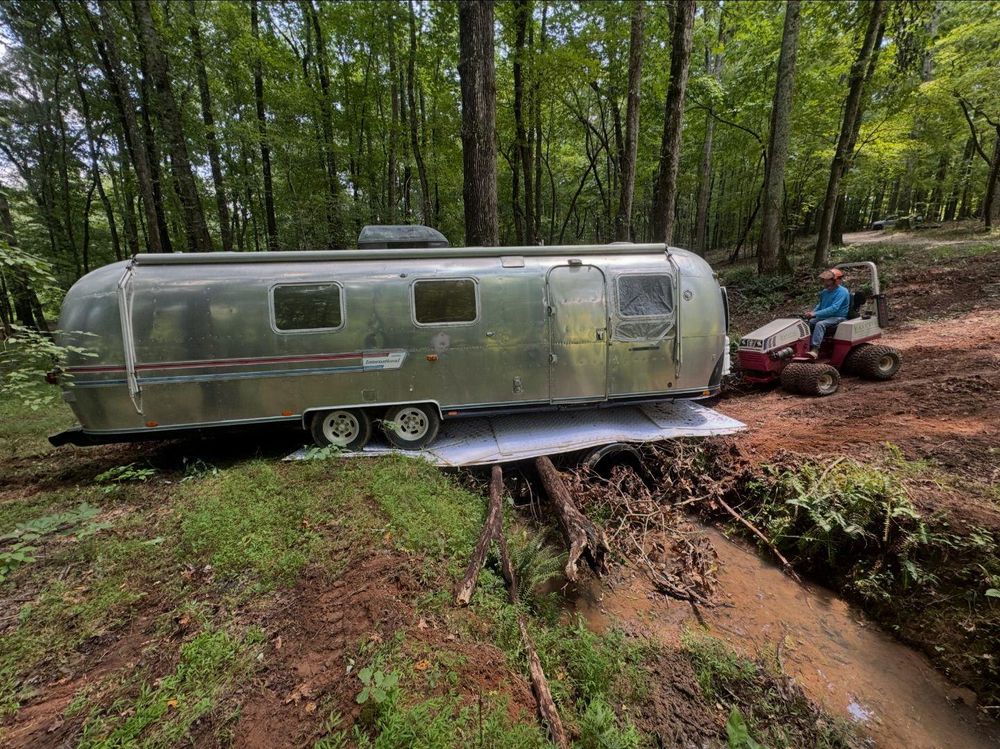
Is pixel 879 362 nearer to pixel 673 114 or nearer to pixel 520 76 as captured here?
pixel 673 114

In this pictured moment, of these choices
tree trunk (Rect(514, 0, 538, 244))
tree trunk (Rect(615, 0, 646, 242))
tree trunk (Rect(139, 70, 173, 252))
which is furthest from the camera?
tree trunk (Rect(514, 0, 538, 244))

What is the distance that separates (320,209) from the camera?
1602cm

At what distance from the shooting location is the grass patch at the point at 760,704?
2.84 meters

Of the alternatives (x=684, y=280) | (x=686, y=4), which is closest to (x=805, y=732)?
(x=684, y=280)

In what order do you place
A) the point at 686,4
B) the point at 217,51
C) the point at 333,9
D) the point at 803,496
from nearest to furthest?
the point at 803,496
the point at 686,4
the point at 217,51
the point at 333,9

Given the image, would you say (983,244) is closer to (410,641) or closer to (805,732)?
(805,732)

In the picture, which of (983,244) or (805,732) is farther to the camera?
(983,244)

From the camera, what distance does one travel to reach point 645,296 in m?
6.04

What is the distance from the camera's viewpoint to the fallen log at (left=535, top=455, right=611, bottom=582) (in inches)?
153

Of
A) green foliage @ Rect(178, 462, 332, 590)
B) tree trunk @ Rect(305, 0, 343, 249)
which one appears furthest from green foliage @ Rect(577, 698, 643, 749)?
tree trunk @ Rect(305, 0, 343, 249)

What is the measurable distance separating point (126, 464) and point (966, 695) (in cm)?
890

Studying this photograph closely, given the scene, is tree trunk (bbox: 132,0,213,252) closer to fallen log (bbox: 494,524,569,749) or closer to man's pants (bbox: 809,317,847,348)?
fallen log (bbox: 494,524,569,749)

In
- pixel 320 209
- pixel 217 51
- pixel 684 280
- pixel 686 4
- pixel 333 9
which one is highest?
pixel 333 9

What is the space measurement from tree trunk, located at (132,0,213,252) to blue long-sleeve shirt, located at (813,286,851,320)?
13.8 meters
